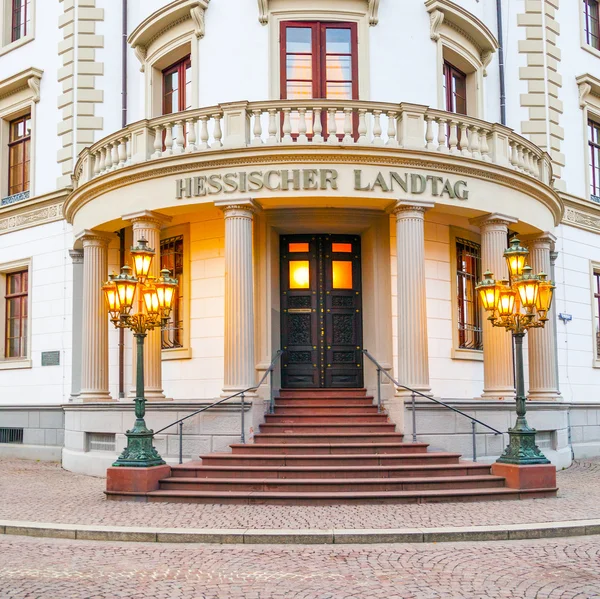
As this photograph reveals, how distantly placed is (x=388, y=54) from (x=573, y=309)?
27.2ft

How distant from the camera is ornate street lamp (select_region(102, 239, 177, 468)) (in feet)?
43.1

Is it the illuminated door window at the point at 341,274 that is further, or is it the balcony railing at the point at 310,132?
the illuminated door window at the point at 341,274

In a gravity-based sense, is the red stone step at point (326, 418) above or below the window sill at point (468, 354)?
below

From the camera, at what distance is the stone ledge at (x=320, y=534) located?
32.3 feet

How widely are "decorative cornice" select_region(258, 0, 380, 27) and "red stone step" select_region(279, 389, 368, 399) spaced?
7.78 meters

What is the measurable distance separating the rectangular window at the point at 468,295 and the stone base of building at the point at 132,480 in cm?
803

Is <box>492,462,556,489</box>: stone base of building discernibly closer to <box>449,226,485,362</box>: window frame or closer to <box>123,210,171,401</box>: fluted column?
<box>449,226,485,362</box>: window frame

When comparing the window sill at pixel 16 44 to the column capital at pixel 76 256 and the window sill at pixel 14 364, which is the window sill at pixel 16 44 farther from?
the window sill at pixel 14 364

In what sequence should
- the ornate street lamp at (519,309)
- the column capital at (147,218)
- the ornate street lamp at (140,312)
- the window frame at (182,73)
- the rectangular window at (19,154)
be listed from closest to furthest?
the ornate street lamp at (140,312) → the ornate street lamp at (519,309) → the column capital at (147,218) → the window frame at (182,73) → the rectangular window at (19,154)

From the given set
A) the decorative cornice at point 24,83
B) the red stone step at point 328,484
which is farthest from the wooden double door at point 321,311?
the decorative cornice at point 24,83

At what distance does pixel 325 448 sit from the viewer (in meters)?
14.2

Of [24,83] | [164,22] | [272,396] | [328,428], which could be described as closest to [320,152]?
[272,396]

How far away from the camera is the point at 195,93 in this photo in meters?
18.0

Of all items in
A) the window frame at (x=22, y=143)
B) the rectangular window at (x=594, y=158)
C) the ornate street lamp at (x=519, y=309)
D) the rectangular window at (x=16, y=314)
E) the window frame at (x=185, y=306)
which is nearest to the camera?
the ornate street lamp at (x=519, y=309)
